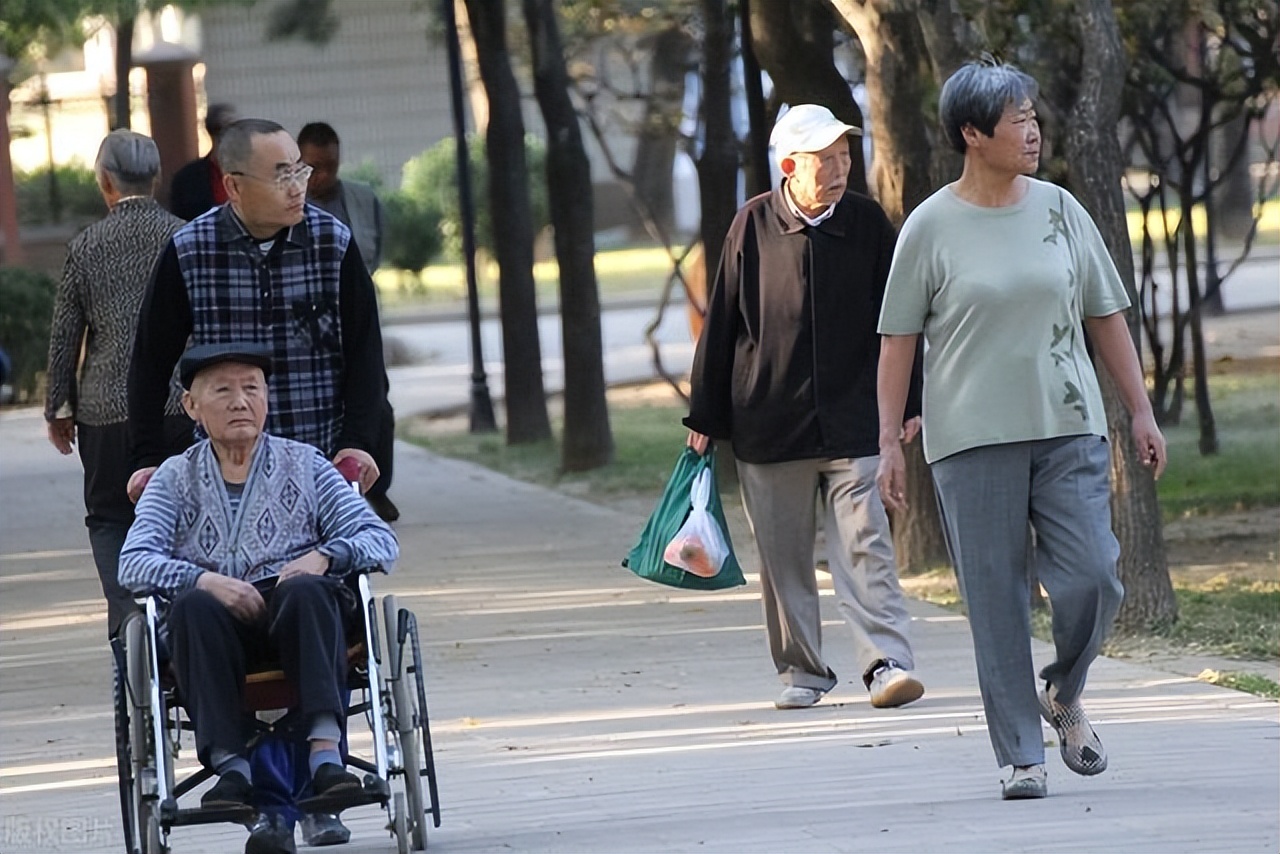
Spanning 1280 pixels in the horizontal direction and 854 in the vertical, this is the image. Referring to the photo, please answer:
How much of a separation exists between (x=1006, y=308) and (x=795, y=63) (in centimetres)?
642

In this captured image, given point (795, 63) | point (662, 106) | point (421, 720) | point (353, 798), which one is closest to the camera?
point (353, 798)

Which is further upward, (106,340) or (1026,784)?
(106,340)

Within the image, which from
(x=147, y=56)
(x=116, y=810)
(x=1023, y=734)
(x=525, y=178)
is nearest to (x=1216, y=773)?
(x=1023, y=734)

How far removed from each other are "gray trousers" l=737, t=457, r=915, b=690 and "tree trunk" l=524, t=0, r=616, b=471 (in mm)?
7913

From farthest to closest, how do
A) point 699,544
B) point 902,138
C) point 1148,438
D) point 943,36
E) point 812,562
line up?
point 902,138, point 943,36, point 812,562, point 699,544, point 1148,438

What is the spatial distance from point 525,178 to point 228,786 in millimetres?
12729

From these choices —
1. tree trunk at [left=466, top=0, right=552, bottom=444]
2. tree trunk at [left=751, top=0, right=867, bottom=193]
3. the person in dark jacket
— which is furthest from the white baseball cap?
tree trunk at [left=466, top=0, right=552, bottom=444]

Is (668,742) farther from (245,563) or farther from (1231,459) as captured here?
(1231,459)


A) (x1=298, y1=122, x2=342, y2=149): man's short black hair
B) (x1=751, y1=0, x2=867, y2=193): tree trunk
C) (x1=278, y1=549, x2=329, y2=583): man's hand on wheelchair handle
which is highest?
(x1=751, y1=0, x2=867, y2=193): tree trunk

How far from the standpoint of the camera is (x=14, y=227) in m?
27.0

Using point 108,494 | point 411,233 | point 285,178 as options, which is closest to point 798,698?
point 108,494

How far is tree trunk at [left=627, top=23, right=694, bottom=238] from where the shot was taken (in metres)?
20.2

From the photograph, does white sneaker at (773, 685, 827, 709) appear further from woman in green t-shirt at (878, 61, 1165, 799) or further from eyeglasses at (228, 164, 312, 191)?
eyeglasses at (228, 164, 312, 191)

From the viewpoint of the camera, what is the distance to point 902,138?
11078mm
